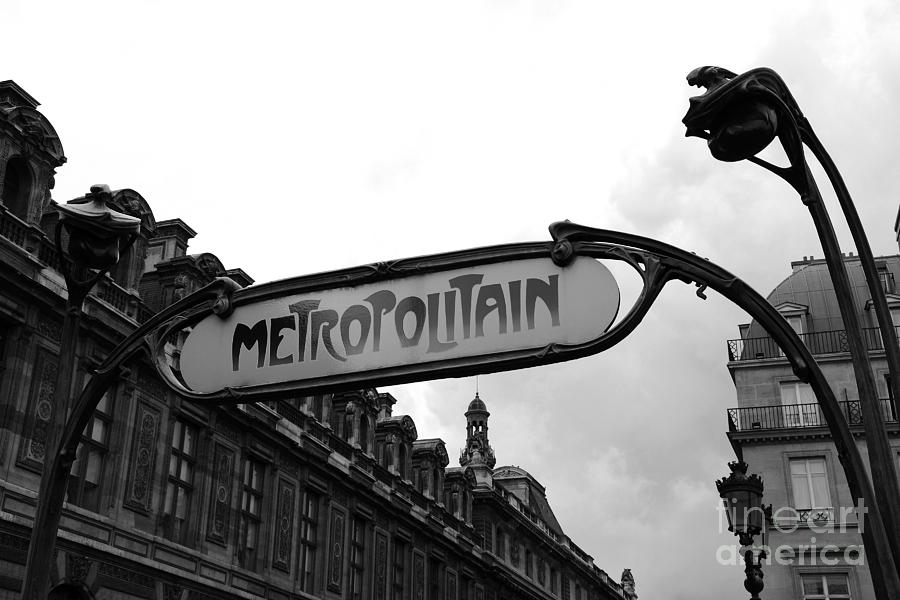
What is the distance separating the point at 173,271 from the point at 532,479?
138ft

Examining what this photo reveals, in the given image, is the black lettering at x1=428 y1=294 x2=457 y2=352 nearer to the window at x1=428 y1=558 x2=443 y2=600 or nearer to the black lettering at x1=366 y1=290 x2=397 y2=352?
the black lettering at x1=366 y1=290 x2=397 y2=352

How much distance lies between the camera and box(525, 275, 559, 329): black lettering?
4.89 meters

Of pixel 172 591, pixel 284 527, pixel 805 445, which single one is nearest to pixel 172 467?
pixel 172 591

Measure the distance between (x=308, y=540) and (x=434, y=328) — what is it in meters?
25.7

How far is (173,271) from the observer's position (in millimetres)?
25031

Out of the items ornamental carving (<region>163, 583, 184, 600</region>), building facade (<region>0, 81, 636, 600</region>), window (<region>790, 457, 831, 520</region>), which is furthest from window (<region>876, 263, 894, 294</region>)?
ornamental carving (<region>163, 583, 184, 600</region>)

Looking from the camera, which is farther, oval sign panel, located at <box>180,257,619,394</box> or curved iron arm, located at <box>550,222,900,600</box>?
oval sign panel, located at <box>180,257,619,394</box>

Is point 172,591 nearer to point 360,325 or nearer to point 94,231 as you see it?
point 94,231

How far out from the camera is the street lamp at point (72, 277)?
5.97m

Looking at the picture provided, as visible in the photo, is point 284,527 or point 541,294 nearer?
point 541,294

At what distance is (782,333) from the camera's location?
15.4 ft

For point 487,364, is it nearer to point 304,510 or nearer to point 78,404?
point 78,404

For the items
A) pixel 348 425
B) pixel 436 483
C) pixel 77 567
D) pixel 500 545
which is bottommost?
pixel 77 567

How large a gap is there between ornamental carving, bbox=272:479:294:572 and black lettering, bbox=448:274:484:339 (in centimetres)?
2368
